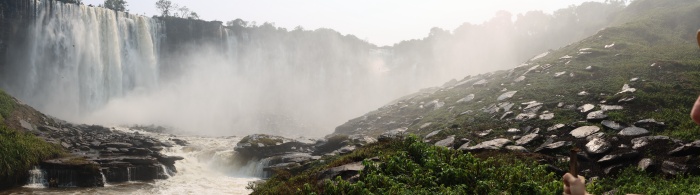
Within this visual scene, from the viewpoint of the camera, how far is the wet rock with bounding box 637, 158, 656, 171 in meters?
10.0

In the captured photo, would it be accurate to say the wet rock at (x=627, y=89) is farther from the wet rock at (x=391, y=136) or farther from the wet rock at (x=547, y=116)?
the wet rock at (x=391, y=136)

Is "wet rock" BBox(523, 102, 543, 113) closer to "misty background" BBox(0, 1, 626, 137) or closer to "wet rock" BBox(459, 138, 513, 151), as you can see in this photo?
"wet rock" BBox(459, 138, 513, 151)

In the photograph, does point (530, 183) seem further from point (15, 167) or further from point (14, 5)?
point (14, 5)

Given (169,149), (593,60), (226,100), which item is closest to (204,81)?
(226,100)

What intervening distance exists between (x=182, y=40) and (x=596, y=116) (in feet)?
201

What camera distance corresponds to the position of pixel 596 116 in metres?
15.1

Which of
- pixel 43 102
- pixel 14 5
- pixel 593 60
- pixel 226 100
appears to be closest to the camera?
pixel 593 60

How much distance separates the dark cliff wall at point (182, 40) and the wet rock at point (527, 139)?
57.8 metres

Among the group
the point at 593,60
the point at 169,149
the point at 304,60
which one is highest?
the point at 304,60

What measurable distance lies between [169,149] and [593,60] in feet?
94.7

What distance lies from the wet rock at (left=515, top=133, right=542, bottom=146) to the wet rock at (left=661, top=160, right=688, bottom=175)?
Result: 4156 mm

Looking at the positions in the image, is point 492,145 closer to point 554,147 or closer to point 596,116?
point 554,147

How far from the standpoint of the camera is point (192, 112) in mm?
62594

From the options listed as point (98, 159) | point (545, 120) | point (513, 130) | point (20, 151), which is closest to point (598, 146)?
point (513, 130)
